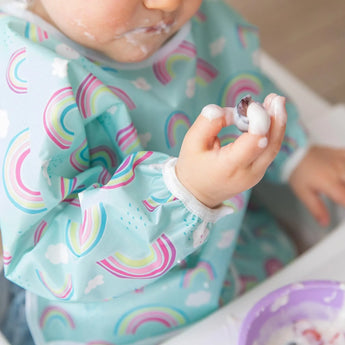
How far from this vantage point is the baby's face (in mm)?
518

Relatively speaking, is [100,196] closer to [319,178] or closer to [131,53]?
[131,53]

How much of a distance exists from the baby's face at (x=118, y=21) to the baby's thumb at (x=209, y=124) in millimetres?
124

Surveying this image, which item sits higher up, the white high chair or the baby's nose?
the baby's nose

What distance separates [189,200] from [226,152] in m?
0.07

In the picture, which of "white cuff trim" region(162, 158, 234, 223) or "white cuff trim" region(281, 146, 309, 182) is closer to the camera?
"white cuff trim" region(162, 158, 234, 223)

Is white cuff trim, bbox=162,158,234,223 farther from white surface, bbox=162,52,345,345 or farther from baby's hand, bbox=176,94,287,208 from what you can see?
white surface, bbox=162,52,345,345

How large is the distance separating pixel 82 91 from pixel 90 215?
0.13 m

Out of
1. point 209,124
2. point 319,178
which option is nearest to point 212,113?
point 209,124

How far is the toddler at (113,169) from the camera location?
0.50m

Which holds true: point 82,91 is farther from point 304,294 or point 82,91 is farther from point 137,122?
point 304,294

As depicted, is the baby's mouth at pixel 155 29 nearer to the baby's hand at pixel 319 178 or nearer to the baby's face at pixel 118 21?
the baby's face at pixel 118 21

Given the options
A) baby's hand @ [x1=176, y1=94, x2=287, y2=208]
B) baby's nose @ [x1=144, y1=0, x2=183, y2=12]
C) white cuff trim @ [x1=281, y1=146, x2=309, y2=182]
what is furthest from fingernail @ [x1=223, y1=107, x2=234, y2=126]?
white cuff trim @ [x1=281, y1=146, x2=309, y2=182]

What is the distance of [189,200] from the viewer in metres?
0.50

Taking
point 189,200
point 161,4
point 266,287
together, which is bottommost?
point 266,287
